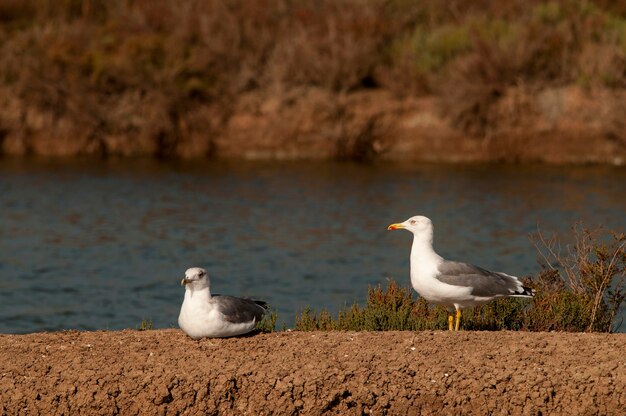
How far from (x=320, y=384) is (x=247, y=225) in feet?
64.3

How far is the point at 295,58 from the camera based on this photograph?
4388 centimetres

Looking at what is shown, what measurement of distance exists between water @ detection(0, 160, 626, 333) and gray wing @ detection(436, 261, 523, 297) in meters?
7.42

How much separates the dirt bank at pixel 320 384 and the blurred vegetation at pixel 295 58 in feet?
98.5

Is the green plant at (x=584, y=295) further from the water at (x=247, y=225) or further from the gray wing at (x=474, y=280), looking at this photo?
the water at (x=247, y=225)

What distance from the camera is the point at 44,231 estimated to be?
29.4 m

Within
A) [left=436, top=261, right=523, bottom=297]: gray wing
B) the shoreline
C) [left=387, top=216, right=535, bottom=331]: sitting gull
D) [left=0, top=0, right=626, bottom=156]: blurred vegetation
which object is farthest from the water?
[left=436, top=261, right=523, bottom=297]: gray wing

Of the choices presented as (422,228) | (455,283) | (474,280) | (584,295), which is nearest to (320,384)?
Answer: (455,283)

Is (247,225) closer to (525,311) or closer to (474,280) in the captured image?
(525,311)

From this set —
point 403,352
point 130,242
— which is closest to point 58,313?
point 130,242

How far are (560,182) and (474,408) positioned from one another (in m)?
25.6

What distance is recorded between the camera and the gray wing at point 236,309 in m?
11.6

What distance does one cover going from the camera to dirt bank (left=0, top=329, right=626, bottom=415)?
10.9 m

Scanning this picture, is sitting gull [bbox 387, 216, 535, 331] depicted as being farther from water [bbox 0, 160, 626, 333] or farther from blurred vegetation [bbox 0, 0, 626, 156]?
blurred vegetation [bbox 0, 0, 626, 156]

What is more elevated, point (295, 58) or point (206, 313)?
point (295, 58)
